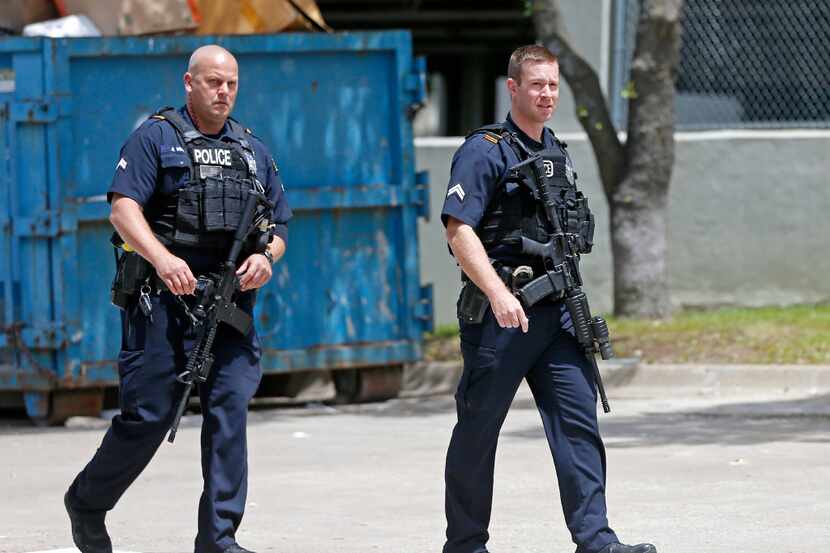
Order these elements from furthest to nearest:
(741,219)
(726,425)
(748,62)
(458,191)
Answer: (748,62)
(741,219)
(726,425)
(458,191)

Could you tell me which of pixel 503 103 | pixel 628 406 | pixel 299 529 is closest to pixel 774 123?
pixel 628 406

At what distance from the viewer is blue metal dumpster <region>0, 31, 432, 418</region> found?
31.0ft

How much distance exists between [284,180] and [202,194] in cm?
451

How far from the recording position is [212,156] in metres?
5.58

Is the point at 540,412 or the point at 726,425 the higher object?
the point at 540,412

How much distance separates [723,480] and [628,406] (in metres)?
2.75

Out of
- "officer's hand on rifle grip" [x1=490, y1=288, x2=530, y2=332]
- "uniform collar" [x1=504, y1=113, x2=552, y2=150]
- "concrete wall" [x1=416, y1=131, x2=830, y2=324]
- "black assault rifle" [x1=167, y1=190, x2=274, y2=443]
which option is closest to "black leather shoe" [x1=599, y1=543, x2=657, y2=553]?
"officer's hand on rifle grip" [x1=490, y1=288, x2=530, y2=332]

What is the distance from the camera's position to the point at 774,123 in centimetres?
1387

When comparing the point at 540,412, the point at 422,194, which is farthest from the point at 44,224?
the point at 540,412

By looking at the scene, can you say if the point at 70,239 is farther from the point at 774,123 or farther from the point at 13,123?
the point at 774,123

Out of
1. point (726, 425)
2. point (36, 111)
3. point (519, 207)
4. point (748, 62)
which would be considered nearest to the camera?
point (519, 207)

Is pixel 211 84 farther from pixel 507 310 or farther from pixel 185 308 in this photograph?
pixel 507 310

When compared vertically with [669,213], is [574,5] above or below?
above

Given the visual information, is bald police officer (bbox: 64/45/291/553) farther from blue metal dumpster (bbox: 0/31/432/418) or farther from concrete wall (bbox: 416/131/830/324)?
concrete wall (bbox: 416/131/830/324)
